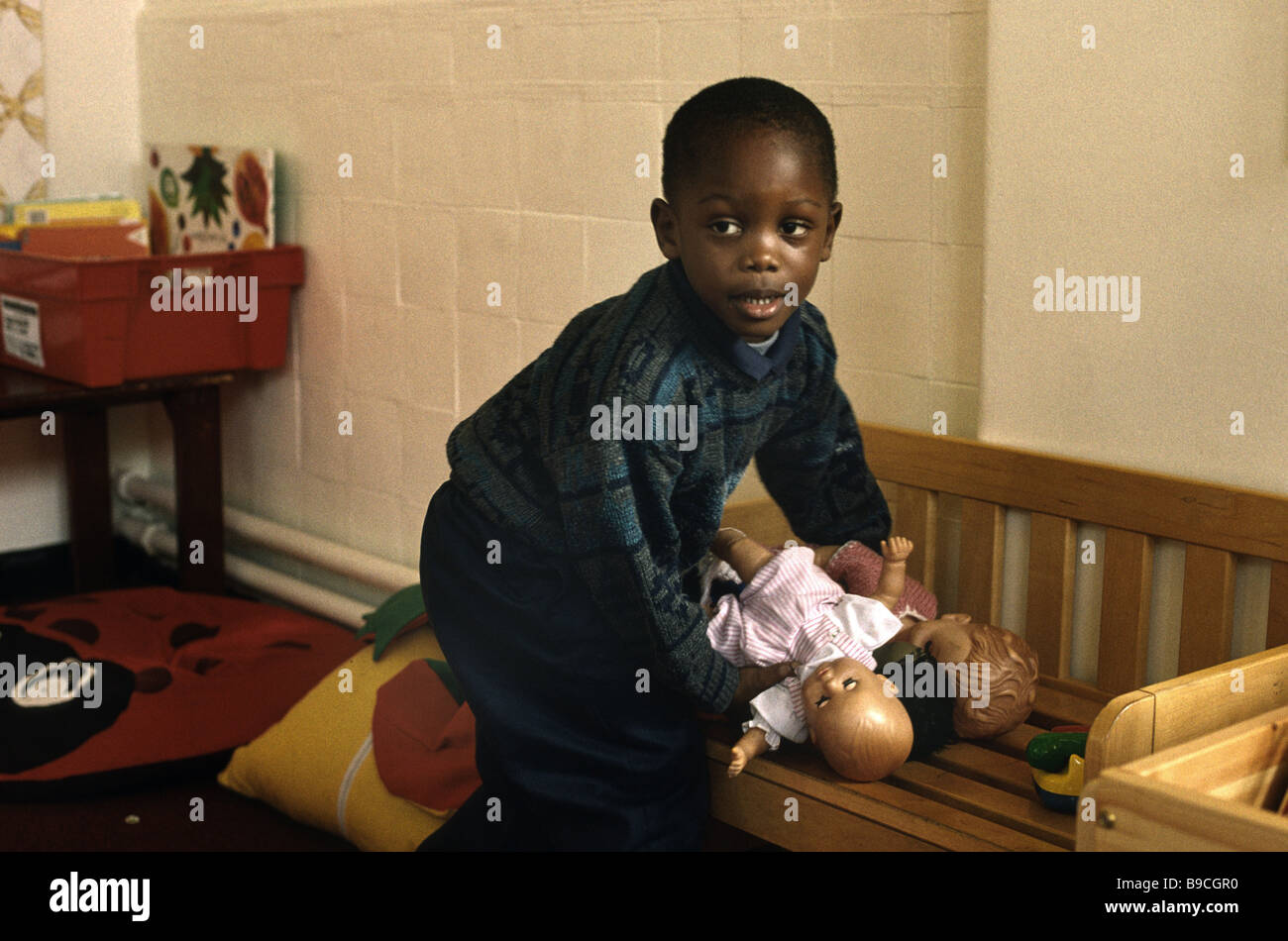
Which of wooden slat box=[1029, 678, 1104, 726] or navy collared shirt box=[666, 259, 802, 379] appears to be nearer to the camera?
navy collared shirt box=[666, 259, 802, 379]

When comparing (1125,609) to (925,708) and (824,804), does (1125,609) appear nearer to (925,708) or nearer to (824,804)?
(925,708)

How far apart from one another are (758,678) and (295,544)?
5.99 ft

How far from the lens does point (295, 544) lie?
10.8ft

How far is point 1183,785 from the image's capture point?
4.09 ft

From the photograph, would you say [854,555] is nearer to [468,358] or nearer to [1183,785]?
[1183,785]

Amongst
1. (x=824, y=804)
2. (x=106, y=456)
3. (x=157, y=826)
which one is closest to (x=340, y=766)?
(x=157, y=826)

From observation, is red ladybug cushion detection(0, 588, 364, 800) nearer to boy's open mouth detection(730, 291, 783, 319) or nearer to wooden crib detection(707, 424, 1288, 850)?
wooden crib detection(707, 424, 1288, 850)

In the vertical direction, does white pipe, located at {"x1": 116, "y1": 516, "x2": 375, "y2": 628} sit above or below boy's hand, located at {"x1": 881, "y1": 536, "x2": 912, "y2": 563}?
below

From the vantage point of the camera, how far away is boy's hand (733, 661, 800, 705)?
1.72 m

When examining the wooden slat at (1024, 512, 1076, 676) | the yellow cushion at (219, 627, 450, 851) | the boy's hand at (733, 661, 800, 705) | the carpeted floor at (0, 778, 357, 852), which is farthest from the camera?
the carpeted floor at (0, 778, 357, 852)

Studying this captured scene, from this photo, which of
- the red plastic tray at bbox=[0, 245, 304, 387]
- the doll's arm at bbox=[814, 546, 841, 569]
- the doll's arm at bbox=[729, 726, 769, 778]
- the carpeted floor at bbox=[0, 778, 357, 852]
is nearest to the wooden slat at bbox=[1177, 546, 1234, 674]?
the doll's arm at bbox=[814, 546, 841, 569]

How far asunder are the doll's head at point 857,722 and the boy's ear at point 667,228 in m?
0.51
